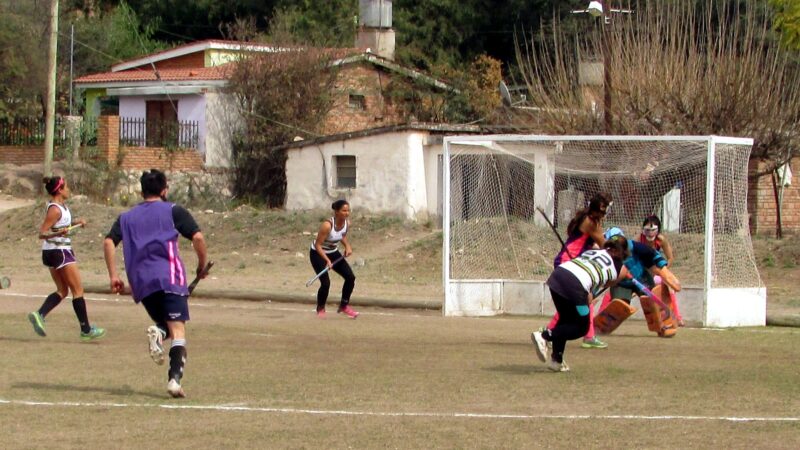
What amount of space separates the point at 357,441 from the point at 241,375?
307 cm

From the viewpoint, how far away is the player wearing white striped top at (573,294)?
10.5 m

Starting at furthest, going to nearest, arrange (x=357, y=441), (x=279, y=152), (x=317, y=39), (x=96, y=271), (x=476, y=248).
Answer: (x=317, y=39) → (x=279, y=152) → (x=96, y=271) → (x=476, y=248) → (x=357, y=441)

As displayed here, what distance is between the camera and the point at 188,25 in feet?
191

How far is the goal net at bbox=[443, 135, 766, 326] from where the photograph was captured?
16141 mm

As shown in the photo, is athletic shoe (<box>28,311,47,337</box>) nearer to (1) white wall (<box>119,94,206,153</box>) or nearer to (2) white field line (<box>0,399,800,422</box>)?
(2) white field line (<box>0,399,800,422</box>)

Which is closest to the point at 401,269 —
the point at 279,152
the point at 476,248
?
the point at 476,248

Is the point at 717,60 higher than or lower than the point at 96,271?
higher

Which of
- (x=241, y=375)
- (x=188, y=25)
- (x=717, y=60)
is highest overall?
(x=188, y=25)

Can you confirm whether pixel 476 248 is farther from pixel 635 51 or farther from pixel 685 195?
pixel 635 51

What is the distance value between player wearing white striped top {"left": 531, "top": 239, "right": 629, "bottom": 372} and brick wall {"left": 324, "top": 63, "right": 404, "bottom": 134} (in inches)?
1168

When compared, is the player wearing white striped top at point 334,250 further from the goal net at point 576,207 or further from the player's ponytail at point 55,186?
the player's ponytail at point 55,186

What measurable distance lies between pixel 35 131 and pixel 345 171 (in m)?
14.7

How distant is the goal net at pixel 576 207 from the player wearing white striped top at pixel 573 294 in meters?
5.46

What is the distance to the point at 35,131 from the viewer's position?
42938 mm
